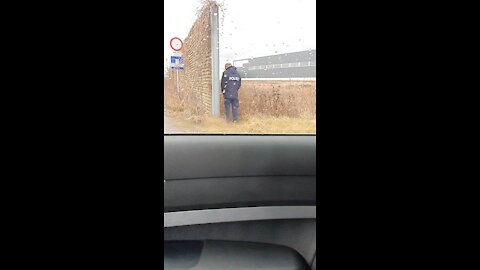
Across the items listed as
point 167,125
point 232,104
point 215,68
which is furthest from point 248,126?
point 167,125

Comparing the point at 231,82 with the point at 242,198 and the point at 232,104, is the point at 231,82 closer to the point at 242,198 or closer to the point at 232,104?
the point at 232,104

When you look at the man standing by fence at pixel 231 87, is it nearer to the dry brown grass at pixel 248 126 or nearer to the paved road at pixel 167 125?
the dry brown grass at pixel 248 126

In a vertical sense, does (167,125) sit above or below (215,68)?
below

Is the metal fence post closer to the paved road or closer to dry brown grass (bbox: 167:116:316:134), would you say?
dry brown grass (bbox: 167:116:316:134)

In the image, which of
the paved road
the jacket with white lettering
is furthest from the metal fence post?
the paved road

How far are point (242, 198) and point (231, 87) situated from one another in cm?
41

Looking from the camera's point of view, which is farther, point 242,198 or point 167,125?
point 242,198

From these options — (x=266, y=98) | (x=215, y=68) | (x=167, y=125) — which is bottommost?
(x=167, y=125)

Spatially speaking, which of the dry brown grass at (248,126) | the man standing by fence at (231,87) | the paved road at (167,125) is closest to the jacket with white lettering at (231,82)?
the man standing by fence at (231,87)

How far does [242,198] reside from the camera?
1.57 m
